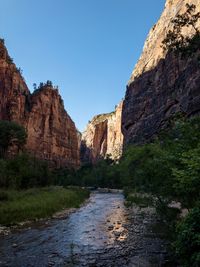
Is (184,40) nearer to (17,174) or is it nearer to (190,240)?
(190,240)

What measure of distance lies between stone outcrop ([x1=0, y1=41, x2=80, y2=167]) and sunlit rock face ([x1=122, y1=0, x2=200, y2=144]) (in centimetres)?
3037

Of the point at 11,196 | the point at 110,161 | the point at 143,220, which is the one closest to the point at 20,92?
the point at 110,161

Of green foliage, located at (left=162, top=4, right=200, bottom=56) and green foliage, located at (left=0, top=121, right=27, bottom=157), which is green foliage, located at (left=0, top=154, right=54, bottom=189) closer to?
green foliage, located at (left=0, top=121, right=27, bottom=157)

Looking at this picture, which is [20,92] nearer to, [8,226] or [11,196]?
[11,196]

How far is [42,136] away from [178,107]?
199 ft

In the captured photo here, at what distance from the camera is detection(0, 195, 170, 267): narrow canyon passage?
14.4 m

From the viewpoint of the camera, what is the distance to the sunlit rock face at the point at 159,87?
6443cm

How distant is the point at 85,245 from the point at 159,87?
7332cm

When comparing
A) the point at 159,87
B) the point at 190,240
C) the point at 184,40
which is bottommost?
the point at 190,240

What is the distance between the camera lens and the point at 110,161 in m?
141

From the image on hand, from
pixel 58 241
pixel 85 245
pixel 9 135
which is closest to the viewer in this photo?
pixel 85 245

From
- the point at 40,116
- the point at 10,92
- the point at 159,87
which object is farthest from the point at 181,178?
the point at 40,116

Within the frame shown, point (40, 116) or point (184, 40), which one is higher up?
point (40, 116)

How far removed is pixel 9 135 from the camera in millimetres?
78625
